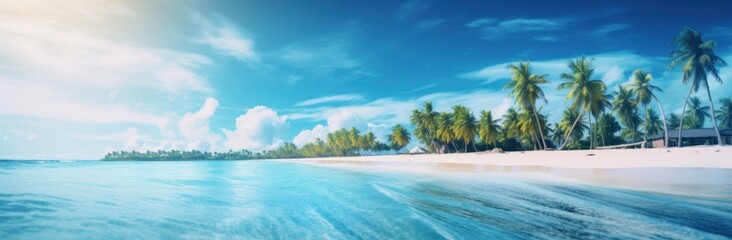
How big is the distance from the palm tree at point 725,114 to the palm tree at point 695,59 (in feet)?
102

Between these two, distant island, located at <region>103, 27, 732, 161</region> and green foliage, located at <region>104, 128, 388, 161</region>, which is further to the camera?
green foliage, located at <region>104, 128, 388, 161</region>

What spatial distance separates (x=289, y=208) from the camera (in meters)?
7.64

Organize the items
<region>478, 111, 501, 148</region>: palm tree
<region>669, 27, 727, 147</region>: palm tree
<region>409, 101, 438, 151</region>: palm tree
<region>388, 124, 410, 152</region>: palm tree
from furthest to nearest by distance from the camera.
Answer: <region>388, 124, 410, 152</region>: palm tree
<region>409, 101, 438, 151</region>: palm tree
<region>478, 111, 501, 148</region>: palm tree
<region>669, 27, 727, 147</region>: palm tree

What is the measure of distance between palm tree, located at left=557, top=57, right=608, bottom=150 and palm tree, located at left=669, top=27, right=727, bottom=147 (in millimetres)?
7376

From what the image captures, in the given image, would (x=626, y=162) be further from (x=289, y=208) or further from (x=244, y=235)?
(x=244, y=235)

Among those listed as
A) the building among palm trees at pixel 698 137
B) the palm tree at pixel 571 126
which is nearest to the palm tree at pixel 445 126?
the palm tree at pixel 571 126

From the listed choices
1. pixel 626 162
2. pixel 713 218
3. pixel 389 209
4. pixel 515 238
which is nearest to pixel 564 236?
pixel 515 238

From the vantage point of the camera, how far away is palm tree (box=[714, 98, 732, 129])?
52156mm

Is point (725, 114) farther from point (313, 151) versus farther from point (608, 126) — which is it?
point (313, 151)

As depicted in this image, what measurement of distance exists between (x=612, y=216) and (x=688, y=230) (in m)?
1.02

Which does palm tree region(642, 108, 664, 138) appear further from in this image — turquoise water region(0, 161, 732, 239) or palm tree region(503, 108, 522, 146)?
turquoise water region(0, 161, 732, 239)

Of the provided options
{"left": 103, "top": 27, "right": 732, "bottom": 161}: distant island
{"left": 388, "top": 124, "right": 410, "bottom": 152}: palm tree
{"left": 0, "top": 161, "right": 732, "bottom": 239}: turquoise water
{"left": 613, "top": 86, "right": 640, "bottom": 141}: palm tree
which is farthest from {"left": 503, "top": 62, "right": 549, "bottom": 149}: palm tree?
{"left": 388, "top": 124, "right": 410, "bottom": 152}: palm tree

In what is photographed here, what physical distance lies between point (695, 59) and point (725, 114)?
1311 inches

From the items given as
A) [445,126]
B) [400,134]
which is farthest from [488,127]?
[400,134]
